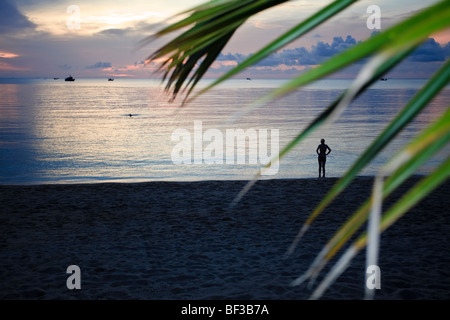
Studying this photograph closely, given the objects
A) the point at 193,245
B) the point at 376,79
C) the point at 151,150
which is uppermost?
the point at 151,150

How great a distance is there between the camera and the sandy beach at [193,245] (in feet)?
20.6

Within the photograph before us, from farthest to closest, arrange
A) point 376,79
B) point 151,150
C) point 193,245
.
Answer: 1. point 151,150
2. point 193,245
3. point 376,79

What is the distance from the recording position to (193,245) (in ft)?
27.8

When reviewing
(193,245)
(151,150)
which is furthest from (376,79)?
(151,150)

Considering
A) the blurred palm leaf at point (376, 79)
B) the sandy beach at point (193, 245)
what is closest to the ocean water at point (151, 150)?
the sandy beach at point (193, 245)

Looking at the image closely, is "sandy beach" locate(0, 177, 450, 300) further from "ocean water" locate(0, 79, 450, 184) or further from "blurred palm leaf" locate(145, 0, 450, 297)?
"blurred palm leaf" locate(145, 0, 450, 297)

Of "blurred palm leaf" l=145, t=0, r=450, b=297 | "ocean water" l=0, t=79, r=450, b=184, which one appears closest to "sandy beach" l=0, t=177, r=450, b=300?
"ocean water" l=0, t=79, r=450, b=184

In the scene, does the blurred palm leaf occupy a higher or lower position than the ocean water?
lower

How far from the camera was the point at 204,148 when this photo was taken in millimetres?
34469

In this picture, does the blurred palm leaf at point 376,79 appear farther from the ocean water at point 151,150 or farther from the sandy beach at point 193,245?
the ocean water at point 151,150

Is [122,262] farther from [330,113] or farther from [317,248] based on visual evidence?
[330,113]

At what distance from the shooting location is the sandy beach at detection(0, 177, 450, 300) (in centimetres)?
629

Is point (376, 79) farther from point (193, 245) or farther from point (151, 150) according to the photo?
point (151, 150)

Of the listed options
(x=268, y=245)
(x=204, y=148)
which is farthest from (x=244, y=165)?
(x=268, y=245)
